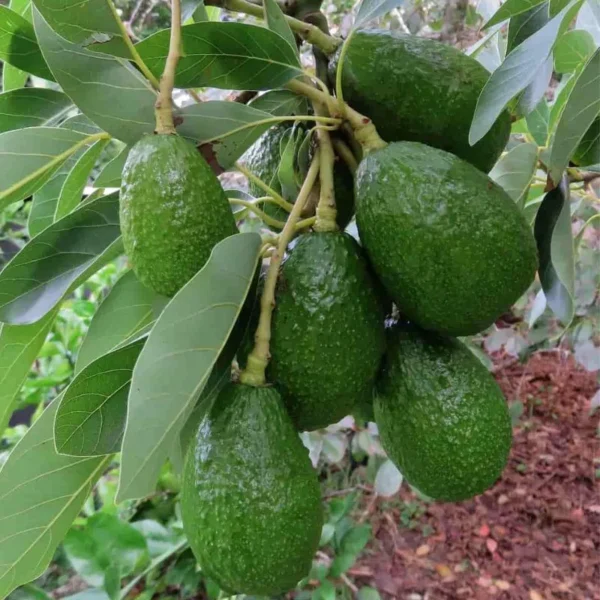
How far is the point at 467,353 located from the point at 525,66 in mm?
337

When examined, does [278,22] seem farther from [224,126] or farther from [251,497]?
[251,497]

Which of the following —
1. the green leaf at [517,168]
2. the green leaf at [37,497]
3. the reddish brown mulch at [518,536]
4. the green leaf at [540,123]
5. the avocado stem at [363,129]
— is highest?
the avocado stem at [363,129]

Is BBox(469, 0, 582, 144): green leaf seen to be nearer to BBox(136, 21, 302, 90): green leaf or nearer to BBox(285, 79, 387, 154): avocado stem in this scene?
BBox(285, 79, 387, 154): avocado stem

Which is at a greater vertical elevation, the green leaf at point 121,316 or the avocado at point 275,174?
the avocado at point 275,174

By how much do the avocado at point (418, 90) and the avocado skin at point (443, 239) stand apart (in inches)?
2.8

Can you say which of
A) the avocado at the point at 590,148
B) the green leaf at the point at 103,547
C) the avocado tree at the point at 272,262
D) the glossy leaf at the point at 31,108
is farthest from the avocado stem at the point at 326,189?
the green leaf at the point at 103,547

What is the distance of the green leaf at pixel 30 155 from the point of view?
32.3 inches

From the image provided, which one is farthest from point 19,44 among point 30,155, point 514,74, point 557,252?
point 557,252

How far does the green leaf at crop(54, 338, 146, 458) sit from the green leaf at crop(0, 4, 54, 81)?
0.45 meters

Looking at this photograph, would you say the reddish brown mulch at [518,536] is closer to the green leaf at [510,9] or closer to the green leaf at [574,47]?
the green leaf at [574,47]

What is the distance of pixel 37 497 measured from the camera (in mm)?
797

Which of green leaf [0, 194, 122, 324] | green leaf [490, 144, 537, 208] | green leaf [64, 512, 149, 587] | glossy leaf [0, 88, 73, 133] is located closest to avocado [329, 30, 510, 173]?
green leaf [490, 144, 537, 208]

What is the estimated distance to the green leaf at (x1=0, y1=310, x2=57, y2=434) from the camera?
0.87 m

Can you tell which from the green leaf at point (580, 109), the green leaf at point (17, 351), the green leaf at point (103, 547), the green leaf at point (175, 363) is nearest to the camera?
the green leaf at point (175, 363)
